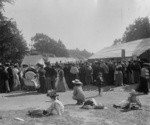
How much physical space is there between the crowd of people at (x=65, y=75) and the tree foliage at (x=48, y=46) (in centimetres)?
9521

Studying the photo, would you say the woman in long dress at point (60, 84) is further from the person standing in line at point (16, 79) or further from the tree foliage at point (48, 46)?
the tree foliage at point (48, 46)

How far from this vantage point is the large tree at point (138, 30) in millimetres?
65825

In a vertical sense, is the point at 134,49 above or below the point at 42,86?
above

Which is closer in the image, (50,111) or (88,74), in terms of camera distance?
(50,111)

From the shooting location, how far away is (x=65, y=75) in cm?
1862

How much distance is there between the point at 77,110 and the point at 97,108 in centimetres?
86

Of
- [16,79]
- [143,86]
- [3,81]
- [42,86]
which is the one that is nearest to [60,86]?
[42,86]

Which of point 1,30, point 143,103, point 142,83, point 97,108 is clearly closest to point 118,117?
point 97,108

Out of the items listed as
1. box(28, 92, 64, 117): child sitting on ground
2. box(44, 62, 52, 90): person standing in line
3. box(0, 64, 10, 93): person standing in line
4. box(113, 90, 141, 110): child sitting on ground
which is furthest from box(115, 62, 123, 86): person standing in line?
box(28, 92, 64, 117): child sitting on ground

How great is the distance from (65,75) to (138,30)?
53.4m

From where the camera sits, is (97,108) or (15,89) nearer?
(97,108)

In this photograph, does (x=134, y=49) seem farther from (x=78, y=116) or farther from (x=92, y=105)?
(x=78, y=116)

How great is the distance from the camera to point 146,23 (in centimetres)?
6650

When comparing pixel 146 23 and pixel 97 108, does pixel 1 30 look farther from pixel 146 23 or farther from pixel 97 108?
pixel 146 23
